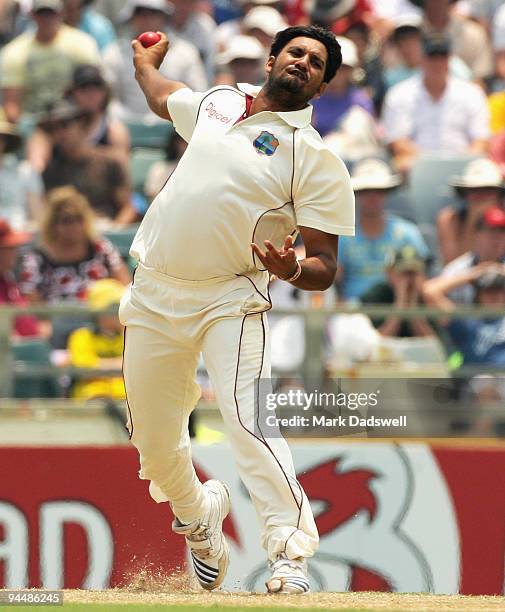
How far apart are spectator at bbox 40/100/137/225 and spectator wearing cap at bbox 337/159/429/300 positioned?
6.38 feet

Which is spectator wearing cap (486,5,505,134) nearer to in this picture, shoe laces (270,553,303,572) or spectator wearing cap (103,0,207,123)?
spectator wearing cap (103,0,207,123)

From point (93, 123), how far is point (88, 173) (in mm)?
626

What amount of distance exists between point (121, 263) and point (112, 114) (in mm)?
2467

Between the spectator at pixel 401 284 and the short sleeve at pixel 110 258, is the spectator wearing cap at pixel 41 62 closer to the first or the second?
the short sleeve at pixel 110 258

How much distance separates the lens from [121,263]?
9.70 metres

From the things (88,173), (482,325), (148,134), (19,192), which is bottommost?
(482,325)

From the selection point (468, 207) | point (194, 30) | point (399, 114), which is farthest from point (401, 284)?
point (194, 30)

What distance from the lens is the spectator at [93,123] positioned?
11.3 metres

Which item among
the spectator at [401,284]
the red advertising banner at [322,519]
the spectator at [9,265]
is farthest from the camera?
the spectator at [9,265]

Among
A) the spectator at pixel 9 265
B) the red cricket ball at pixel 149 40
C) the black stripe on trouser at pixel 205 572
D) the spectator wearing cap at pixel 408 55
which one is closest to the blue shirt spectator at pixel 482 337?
the spectator at pixel 9 265

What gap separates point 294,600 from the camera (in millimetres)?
5262

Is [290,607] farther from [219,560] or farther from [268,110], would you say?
[268,110]

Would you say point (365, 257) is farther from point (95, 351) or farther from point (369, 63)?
point (369, 63)

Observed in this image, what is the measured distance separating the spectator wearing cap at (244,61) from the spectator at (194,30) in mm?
722
